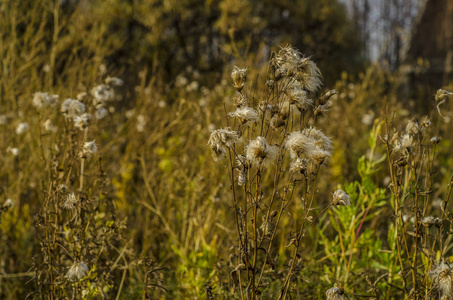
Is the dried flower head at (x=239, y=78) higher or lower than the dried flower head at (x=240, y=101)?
higher

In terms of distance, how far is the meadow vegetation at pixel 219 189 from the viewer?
1241 millimetres

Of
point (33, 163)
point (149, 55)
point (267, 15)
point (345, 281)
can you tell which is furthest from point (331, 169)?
point (267, 15)

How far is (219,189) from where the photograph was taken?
2.70m

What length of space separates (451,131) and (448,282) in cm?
510

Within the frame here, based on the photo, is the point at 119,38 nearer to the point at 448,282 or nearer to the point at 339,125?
the point at 339,125

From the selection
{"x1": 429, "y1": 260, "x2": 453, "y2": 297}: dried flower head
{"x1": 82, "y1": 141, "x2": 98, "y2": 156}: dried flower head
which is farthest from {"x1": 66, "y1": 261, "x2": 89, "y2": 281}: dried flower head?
{"x1": 429, "y1": 260, "x2": 453, "y2": 297}: dried flower head

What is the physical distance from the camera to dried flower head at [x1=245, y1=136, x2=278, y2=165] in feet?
3.65

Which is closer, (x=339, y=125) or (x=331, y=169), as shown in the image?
(x=331, y=169)

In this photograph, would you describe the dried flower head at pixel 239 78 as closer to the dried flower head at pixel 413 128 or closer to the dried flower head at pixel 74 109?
the dried flower head at pixel 413 128

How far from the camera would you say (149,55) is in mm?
8422

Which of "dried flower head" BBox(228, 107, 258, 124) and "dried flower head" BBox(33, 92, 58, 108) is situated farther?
"dried flower head" BBox(33, 92, 58, 108)

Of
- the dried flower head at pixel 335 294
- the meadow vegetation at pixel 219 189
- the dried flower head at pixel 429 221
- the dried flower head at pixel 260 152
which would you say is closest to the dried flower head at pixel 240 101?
the meadow vegetation at pixel 219 189

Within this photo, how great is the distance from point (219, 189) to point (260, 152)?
161cm

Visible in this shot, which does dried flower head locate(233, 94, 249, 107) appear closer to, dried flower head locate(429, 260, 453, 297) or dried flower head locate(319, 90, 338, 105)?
dried flower head locate(319, 90, 338, 105)
